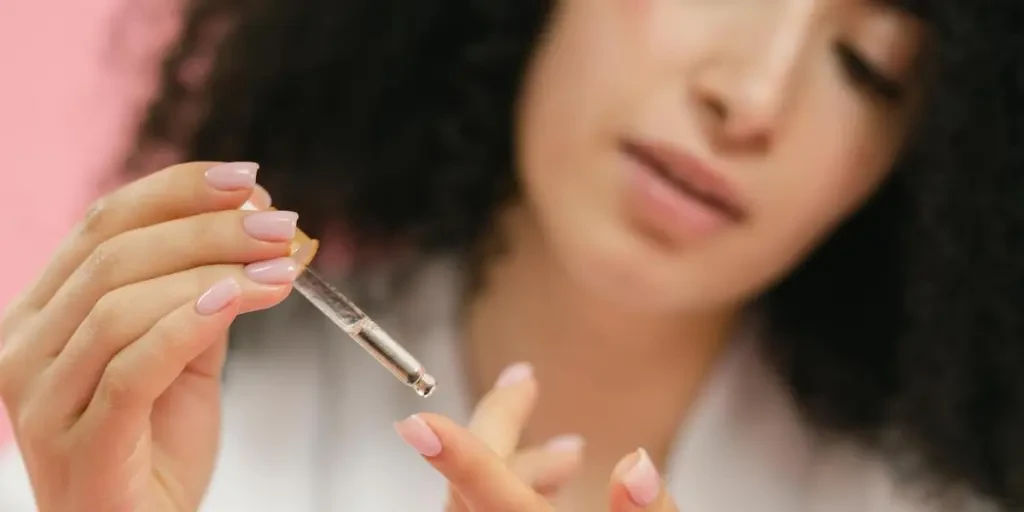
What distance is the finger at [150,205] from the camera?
352mm

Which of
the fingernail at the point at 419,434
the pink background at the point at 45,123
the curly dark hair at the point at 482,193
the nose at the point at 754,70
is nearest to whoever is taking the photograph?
the fingernail at the point at 419,434

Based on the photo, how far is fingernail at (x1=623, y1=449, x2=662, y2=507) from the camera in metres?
0.34

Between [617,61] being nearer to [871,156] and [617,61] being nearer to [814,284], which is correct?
[871,156]

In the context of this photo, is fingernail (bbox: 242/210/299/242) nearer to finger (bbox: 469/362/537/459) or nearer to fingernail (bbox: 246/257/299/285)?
fingernail (bbox: 246/257/299/285)

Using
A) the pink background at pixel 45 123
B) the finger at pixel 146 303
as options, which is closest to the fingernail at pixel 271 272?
the finger at pixel 146 303

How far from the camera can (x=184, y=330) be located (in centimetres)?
34

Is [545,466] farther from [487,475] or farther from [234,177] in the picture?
[234,177]

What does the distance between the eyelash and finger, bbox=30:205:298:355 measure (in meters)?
0.31

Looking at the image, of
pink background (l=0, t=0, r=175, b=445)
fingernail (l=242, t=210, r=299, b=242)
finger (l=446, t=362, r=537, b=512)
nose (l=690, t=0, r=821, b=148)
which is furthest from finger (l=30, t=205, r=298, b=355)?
pink background (l=0, t=0, r=175, b=445)

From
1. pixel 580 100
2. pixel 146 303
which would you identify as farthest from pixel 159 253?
pixel 580 100

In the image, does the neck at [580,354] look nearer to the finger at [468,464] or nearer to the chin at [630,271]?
the chin at [630,271]

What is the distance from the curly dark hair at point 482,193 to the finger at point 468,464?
32 centimetres

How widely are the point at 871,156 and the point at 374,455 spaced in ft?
1.24

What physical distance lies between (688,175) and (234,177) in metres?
0.24
